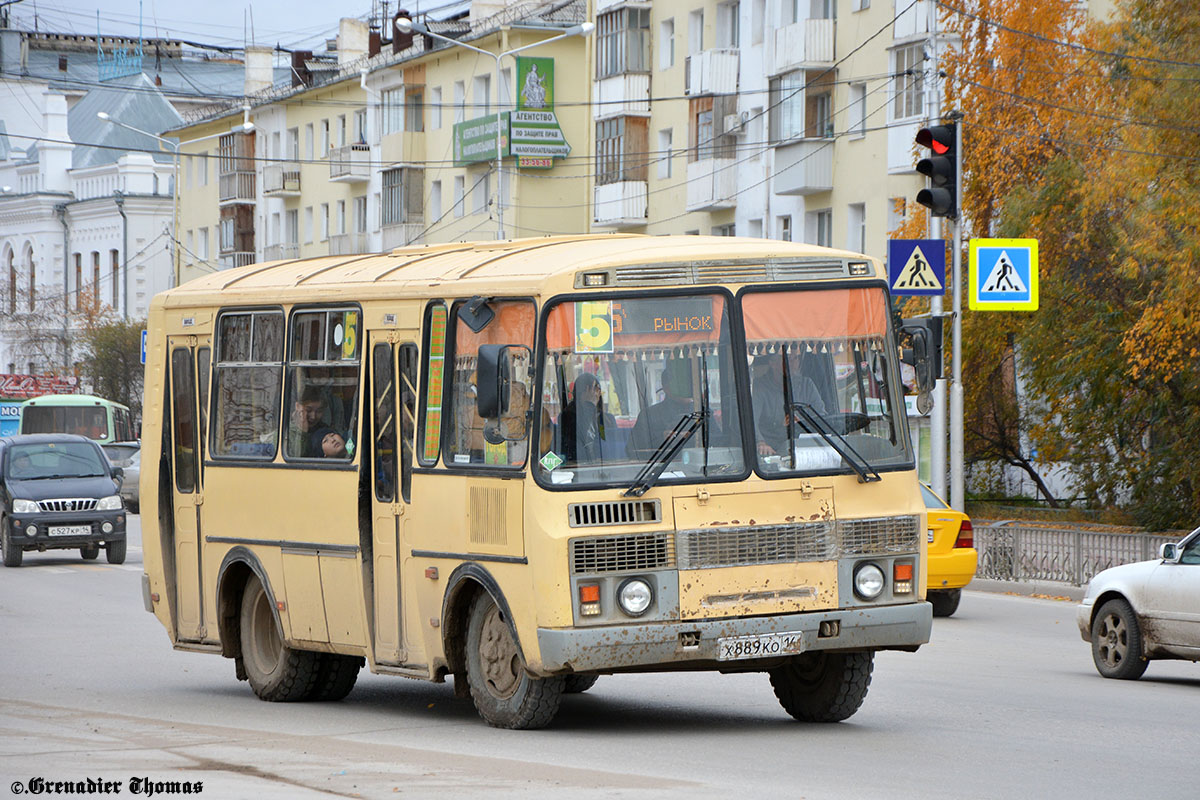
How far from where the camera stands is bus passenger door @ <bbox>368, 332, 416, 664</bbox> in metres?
12.3

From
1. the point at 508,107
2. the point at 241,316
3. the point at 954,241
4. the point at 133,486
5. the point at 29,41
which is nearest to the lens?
the point at 241,316

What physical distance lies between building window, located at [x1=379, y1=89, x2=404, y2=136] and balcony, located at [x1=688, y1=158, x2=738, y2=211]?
20.4 metres

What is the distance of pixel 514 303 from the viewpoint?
11391 mm

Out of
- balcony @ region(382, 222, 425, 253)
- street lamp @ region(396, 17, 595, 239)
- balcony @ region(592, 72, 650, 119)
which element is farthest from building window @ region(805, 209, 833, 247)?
balcony @ region(382, 222, 425, 253)

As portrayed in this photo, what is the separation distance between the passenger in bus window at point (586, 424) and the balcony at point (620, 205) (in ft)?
160

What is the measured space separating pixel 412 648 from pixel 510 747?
1.56m

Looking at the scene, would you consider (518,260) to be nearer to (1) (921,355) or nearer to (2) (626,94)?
(1) (921,355)

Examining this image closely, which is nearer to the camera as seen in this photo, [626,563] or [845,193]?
[626,563]

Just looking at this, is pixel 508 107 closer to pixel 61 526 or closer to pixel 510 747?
pixel 61 526

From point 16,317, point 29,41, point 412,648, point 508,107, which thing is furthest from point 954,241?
point 29,41

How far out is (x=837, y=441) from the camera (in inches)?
450

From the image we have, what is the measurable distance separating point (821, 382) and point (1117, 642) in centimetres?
561

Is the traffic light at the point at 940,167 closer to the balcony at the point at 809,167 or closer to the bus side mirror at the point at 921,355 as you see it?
the bus side mirror at the point at 921,355

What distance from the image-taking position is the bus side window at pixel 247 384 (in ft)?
44.9
